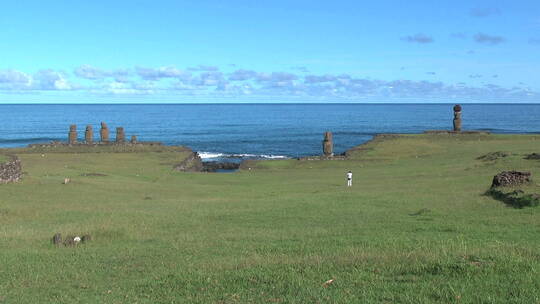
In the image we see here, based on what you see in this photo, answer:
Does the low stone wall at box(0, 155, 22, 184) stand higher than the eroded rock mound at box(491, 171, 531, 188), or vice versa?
the eroded rock mound at box(491, 171, 531, 188)

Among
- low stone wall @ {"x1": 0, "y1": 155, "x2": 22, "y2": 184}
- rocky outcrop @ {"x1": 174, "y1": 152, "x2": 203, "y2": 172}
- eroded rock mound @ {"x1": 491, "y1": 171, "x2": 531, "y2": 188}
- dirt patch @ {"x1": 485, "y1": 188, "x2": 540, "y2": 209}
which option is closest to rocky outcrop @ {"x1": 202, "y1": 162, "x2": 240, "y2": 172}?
rocky outcrop @ {"x1": 174, "y1": 152, "x2": 203, "y2": 172}

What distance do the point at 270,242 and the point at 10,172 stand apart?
21.9m

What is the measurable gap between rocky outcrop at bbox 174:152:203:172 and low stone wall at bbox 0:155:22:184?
19235 millimetres

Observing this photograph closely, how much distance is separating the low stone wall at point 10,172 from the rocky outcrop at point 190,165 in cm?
1924

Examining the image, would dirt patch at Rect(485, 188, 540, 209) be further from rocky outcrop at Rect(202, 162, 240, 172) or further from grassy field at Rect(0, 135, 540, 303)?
rocky outcrop at Rect(202, 162, 240, 172)

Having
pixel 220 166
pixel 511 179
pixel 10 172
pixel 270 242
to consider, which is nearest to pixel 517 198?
pixel 511 179

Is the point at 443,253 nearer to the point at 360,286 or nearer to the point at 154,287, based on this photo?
the point at 360,286

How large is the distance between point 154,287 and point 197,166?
5022 centimetres

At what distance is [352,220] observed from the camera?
67.4ft

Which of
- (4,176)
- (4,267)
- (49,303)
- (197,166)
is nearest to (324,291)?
(49,303)

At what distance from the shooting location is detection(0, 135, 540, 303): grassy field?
10227 mm

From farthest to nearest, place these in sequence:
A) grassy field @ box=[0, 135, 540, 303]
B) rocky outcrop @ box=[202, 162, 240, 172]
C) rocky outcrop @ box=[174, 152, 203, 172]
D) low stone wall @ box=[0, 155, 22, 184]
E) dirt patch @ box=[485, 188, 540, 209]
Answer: rocky outcrop @ box=[202, 162, 240, 172] → rocky outcrop @ box=[174, 152, 203, 172] → low stone wall @ box=[0, 155, 22, 184] → dirt patch @ box=[485, 188, 540, 209] → grassy field @ box=[0, 135, 540, 303]

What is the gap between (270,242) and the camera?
16.1m

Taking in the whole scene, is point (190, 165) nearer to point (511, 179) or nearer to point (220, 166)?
point (220, 166)
